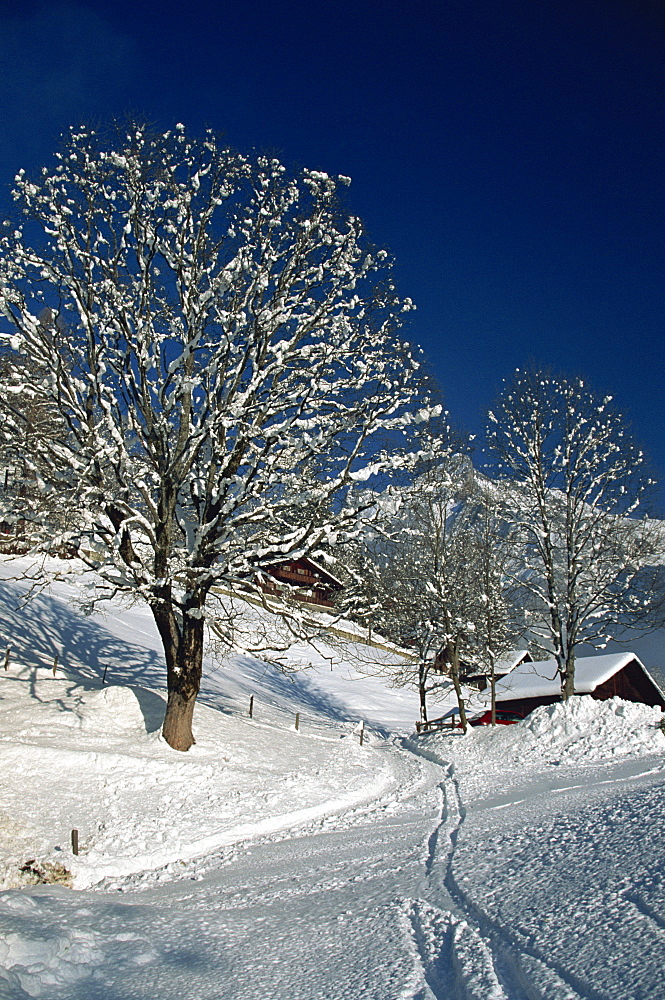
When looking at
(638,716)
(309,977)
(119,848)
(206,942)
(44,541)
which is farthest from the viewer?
(638,716)

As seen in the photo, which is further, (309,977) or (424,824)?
(424,824)

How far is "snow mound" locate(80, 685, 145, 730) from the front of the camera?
1247cm

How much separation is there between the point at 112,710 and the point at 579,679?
2625 cm

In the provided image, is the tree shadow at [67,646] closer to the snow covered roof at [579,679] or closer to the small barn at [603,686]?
the snow covered roof at [579,679]

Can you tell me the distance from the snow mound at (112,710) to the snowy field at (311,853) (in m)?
0.04

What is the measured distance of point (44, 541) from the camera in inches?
428

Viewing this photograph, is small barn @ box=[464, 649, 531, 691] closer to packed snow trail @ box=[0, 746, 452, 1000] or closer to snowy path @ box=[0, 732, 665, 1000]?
snowy path @ box=[0, 732, 665, 1000]

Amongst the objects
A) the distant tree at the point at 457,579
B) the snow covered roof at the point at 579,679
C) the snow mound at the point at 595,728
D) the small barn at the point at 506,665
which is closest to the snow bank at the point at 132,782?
the snow mound at the point at 595,728

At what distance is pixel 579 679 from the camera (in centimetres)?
3206

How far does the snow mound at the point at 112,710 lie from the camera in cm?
1247

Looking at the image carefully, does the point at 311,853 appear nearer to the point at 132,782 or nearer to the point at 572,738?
the point at 132,782

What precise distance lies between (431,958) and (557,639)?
1593 cm

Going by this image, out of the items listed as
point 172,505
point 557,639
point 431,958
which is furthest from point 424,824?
point 557,639

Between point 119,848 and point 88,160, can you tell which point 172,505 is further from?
point 88,160
